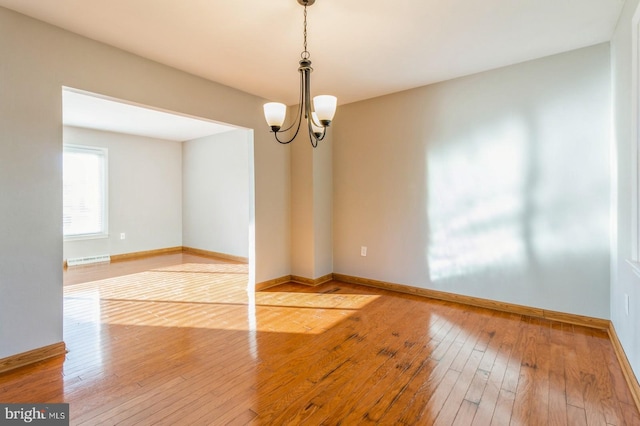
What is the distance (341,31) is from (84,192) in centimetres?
574

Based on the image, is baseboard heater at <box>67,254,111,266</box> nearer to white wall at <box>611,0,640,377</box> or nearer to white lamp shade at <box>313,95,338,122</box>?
white lamp shade at <box>313,95,338,122</box>

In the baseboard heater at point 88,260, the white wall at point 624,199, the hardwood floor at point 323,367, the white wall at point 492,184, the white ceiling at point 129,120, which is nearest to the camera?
the hardwood floor at point 323,367

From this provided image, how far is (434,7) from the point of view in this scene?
2.26m

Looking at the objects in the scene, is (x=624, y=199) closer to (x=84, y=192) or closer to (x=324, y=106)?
(x=324, y=106)

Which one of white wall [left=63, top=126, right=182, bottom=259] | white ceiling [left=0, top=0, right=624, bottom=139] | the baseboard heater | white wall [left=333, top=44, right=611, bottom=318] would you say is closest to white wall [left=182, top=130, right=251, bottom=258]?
white wall [left=63, top=126, right=182, bottom=259]

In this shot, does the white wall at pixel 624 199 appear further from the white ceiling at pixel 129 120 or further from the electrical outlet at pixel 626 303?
the white ceiling at pixel 129 120

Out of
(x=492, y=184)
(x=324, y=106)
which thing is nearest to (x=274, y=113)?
(x=324, y=106)

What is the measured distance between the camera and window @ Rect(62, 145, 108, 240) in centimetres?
562

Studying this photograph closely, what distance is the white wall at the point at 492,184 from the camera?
288 centimetres

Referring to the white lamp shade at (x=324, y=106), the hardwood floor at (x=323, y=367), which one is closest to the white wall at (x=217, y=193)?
the hardwood floor at (x=323, y=367)

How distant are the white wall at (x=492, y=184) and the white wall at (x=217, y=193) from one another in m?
2.42

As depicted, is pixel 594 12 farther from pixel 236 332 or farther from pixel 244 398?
pixel 236 332

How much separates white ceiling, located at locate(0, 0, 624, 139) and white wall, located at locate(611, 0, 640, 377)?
0.29 m

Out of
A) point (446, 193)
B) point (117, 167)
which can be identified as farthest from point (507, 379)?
point (117, 167)
